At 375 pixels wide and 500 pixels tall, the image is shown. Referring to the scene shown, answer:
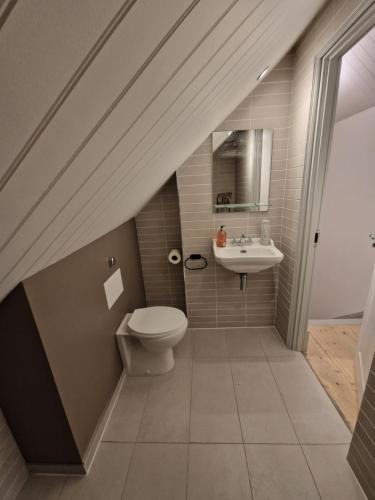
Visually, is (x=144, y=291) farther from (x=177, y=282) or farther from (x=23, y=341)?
(x=23, y=341)

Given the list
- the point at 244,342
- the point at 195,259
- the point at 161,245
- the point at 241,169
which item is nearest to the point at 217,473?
the point at 244,342

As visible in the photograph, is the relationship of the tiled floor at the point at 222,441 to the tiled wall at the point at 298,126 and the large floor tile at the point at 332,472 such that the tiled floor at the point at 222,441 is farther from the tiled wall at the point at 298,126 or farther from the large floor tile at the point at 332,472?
the tiled wall at the point at 298,126

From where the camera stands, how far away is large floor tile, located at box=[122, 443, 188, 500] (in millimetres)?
1053

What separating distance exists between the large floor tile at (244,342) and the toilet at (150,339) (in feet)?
1.88

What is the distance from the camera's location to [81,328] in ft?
Result: 3.79

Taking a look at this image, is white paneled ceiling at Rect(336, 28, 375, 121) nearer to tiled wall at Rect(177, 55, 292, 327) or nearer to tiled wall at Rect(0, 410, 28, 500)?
tiled wall at Rect(177, 55, 292, 327)

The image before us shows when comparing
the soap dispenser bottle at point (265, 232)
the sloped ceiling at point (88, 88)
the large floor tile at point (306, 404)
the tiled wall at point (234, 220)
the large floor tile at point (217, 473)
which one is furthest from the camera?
the soap dispenser bottle at point (265, 232)

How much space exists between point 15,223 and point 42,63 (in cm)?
36

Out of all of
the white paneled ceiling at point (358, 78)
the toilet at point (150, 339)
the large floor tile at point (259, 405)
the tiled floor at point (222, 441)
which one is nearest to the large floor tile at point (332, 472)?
the tiled floor at point (222, 441)

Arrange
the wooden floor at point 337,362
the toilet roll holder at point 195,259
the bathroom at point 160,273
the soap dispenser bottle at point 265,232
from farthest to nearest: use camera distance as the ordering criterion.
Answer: the toilet roll holder at point 195,259
the soap dispenser bottle at point 265,232
the wooden floor at point 337,362
the bathroom at point 160,273

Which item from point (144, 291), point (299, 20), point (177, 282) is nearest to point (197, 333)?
point (177, 282)

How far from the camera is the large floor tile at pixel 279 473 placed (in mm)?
1030

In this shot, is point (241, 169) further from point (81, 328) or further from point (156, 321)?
point (81, 328)

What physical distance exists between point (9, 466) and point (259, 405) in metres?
1.38
